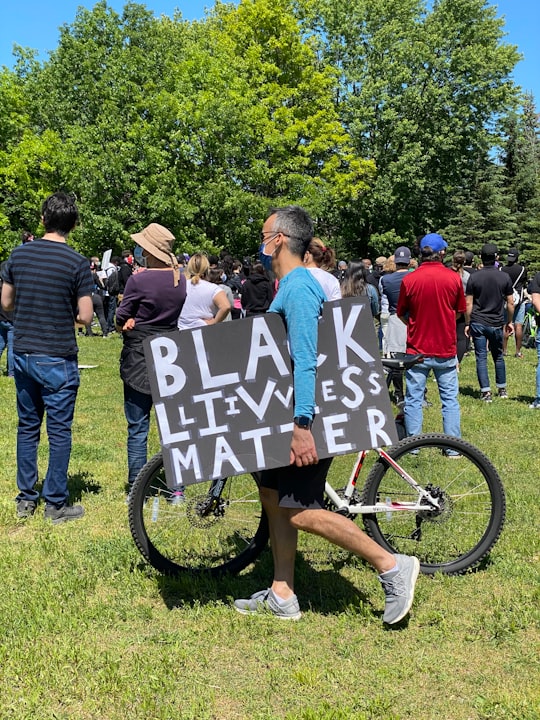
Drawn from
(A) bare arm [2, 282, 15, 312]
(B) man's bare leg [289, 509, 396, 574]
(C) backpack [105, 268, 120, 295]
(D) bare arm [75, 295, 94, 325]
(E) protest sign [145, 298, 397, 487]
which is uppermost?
(C) backpack [105, 268, 120, 295]

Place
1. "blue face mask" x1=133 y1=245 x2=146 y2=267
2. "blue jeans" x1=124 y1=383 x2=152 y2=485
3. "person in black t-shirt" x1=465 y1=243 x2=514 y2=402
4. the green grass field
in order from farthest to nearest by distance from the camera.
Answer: "person in black t-shirt" x1=465 y1=243 x2=514 y2=402
"blue face mask" x1=133 y1=245 x2=146 y2=267
"blue jeans" x1=124 y1=383 x2=152 y2=485
the green grass field

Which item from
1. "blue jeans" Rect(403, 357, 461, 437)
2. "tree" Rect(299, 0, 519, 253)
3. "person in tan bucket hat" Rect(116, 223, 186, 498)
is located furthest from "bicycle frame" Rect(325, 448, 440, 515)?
"tree" Rect(299, 0, 519, 253)

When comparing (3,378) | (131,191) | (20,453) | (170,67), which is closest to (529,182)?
(170,67)

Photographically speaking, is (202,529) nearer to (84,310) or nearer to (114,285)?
(84,310)

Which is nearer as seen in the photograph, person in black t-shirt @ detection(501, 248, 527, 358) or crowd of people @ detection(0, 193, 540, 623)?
crowd of people @ detection(0, 193, 540, 623)

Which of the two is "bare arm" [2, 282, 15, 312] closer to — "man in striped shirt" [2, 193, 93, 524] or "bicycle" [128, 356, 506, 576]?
"man in striped shirt" [2, 193, 93, 524]

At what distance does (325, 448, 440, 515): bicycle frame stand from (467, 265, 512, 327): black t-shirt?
6.23 metres

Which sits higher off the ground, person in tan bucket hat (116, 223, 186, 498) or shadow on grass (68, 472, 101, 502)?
person in tan bucket hat (116, 223, 186, 498)

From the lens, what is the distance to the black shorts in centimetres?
357

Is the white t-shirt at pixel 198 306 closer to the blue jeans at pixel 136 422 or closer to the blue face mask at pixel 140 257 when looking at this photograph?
the blue face mask at pixel 140 257

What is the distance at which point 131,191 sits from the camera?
2780cm

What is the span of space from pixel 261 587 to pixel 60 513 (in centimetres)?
185

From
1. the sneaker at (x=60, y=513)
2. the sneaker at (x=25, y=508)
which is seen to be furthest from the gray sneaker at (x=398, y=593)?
the sneaker at (x=25, y=508)

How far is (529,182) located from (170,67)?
23.6 meters
